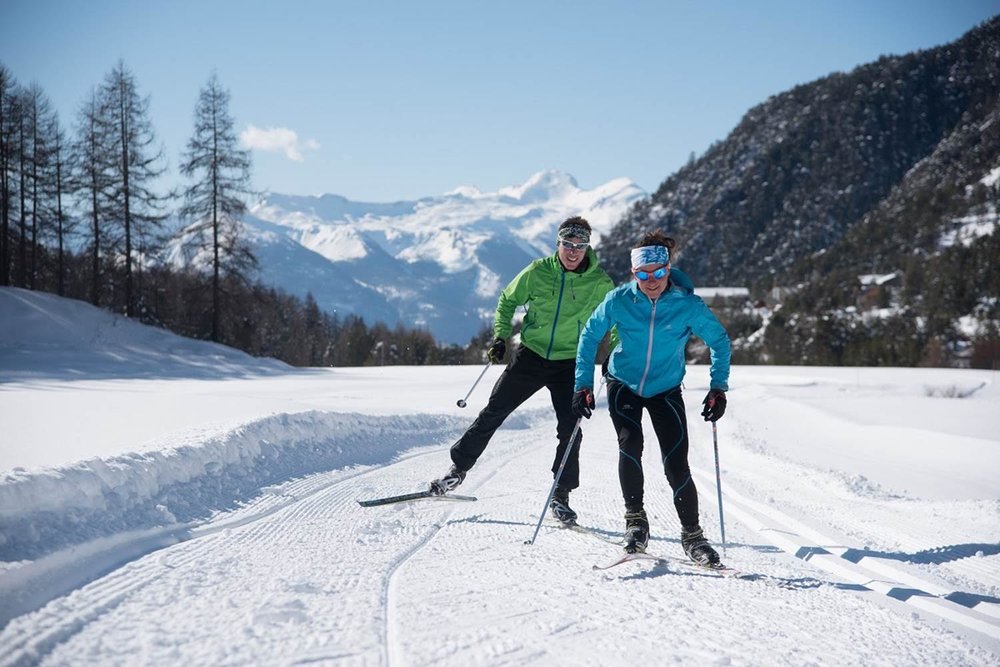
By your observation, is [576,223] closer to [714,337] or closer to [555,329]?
[555,329]

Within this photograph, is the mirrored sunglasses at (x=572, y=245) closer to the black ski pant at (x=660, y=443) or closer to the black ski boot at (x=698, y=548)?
the black ski pant at (x=660, y=443)

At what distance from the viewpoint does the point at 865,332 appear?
3386 inches

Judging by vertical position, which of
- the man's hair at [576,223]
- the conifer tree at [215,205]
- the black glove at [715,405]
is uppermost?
the conifer tree at [215,205]

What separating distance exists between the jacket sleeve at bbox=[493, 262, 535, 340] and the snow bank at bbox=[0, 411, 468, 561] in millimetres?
2446

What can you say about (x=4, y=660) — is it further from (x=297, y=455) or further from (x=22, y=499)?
(x=297, y=455)

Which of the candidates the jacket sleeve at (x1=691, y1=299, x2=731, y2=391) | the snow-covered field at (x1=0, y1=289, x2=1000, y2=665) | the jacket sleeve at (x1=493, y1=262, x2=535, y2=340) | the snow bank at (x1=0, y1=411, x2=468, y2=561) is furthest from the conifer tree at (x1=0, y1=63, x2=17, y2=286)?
the jacket sleeve at (x1=691, y1=299, x2=731, y2=391)

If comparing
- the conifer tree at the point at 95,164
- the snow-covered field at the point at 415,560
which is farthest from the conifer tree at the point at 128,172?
the snow-covered field at the point at 415,560

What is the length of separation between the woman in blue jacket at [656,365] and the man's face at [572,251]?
0.78m

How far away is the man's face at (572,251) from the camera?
497cm

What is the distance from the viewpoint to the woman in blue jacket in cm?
408

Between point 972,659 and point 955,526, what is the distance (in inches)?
146

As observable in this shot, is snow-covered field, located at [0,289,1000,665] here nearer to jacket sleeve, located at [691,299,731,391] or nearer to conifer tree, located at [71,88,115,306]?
jacket sleeve, located at [691,299,731,391]

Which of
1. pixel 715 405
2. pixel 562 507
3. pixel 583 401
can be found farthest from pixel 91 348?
pixel 715 405

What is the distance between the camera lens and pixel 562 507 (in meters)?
4.98
